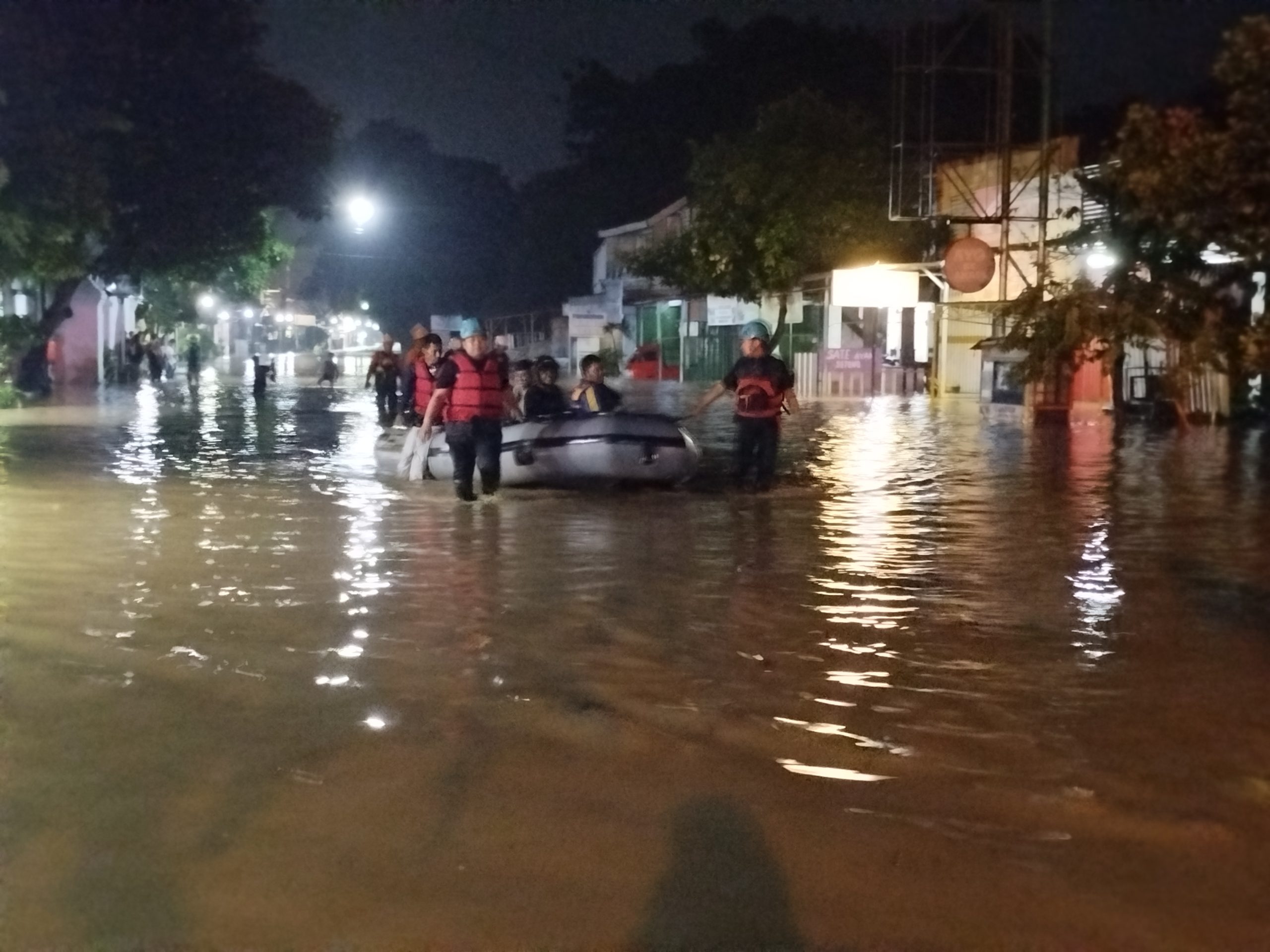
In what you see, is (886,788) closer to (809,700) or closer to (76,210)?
(809,700)

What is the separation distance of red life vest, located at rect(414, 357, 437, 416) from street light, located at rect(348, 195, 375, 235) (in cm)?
1629

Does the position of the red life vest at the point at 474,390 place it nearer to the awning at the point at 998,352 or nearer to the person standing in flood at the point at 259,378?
the awning at the point at 998,352

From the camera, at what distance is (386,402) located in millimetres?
27500

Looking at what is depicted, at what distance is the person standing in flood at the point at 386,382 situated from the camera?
26059 mm

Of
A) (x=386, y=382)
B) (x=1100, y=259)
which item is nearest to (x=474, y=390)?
(x=386, y=382)

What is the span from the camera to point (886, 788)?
5.96 metres

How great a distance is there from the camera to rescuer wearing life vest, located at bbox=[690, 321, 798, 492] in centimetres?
1492

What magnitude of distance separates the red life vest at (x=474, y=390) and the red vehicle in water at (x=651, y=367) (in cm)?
3696

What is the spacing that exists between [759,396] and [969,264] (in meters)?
13.4

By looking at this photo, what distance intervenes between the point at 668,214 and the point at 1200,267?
3608cm

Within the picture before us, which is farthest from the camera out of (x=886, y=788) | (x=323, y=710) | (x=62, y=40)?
(x=62, y=40)

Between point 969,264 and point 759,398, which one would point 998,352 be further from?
point 759,398

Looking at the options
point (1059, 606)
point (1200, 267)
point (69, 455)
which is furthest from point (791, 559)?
point (1200, 267)

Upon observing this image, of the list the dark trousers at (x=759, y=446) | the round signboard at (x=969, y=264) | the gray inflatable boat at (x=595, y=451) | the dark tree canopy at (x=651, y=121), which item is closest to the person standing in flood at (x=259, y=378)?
the round signboard at (x=969, y=264)
